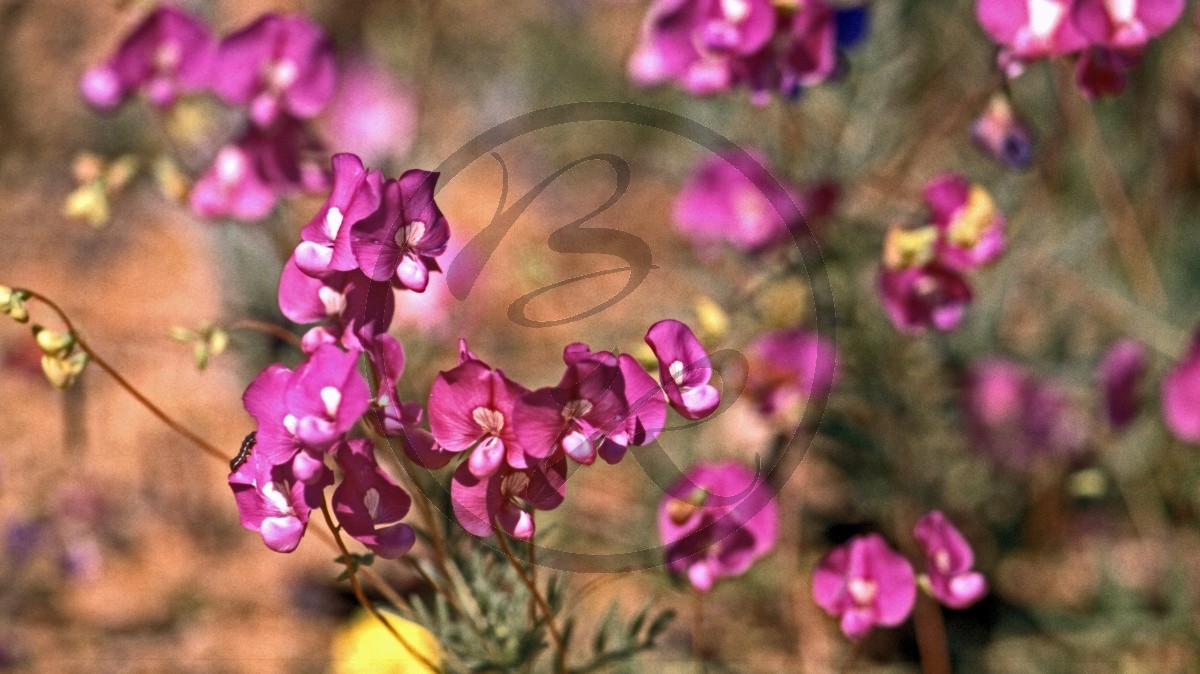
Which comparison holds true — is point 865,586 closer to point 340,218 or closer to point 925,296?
point 925,296

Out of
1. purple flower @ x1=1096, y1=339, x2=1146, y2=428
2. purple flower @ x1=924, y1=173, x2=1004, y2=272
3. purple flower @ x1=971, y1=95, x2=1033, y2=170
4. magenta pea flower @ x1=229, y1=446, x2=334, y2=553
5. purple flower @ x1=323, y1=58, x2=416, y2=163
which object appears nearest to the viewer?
magenta pea flower @ x1=229, y1=446, x2=334, y2=553

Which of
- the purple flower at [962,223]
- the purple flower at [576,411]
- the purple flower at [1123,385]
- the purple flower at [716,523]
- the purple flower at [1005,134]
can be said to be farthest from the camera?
the purple flower at [1123,385]

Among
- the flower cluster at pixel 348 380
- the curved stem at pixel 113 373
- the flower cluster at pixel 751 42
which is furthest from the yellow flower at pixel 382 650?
the flower cluster at pixel 751 42

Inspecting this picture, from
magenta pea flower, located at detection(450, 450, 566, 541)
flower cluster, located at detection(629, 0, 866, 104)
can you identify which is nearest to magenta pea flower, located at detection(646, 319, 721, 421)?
magenta pea flower, located at detection(450, 450, 566, 541)

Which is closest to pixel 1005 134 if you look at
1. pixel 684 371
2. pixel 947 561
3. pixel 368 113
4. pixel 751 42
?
pixel 751 42

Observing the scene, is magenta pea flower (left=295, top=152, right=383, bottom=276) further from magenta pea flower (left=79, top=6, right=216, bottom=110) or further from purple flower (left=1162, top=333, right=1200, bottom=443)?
purple flower (left=1162, top=333, right=1200, bottom=443)

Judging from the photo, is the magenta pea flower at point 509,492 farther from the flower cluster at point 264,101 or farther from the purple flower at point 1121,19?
the purple flower at point 1121,19
